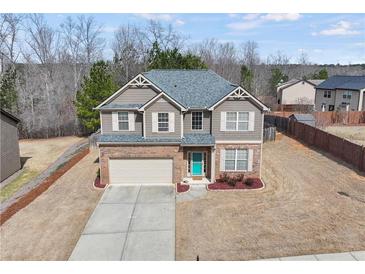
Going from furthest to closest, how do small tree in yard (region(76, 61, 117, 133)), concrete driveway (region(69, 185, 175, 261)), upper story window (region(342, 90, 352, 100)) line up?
upper story window (region(342, 90, 352, 100)) → small tree in yard (region(76, 61, 117, 133)) → concrete driveway (region(69, 185, 175, 261))

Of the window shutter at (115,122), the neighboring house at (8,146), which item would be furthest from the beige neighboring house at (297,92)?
the neighboring house at (8,146)

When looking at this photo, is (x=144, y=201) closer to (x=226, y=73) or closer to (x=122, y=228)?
(x=122, y=228)

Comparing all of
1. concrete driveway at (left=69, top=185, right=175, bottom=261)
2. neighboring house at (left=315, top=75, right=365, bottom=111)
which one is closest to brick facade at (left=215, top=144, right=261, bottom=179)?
concrete driveway at (left=69, top=185, right=175, bottom=261)

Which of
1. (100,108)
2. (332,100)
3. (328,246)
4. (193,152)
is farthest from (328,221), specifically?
(332,100)

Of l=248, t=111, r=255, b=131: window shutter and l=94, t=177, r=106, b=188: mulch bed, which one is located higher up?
l=248, t=111, r=255, b=131: window shutter

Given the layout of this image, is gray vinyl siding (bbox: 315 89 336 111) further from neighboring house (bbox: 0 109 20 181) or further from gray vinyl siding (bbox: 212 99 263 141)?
neighboring house (bbox: 0 109 20 181)
